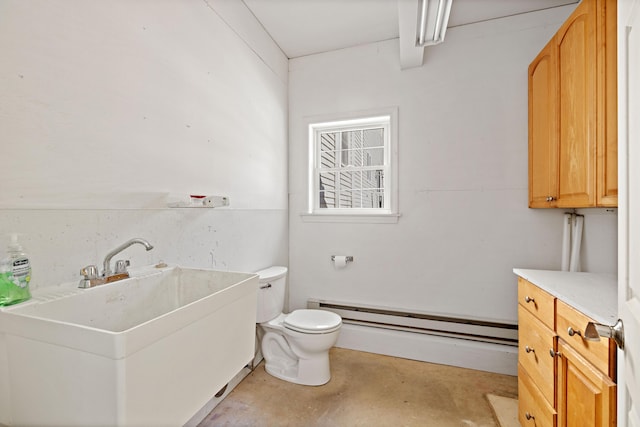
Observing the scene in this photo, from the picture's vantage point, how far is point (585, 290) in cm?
125

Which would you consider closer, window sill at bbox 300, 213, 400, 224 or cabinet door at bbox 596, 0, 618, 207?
cabinet door at bbox 596, 0, 618, 207

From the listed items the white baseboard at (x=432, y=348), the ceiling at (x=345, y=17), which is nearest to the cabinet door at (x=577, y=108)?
the ceiling at (x=345, y=17)

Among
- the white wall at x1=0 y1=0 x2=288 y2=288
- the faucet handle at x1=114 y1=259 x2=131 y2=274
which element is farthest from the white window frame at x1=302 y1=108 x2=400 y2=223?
the faucet handle at x1=114 y1=259 x2=131 y2=274

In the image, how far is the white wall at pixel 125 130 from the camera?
87 centimetres

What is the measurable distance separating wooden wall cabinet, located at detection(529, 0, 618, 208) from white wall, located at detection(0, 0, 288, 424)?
1.95 m

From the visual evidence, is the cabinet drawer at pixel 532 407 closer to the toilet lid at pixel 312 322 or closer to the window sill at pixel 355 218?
the toilet lid at pixel 312 322

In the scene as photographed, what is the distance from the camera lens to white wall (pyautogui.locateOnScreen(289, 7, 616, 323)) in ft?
6.88

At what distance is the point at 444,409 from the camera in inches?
67.2

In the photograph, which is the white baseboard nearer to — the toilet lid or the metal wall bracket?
the toilet lid

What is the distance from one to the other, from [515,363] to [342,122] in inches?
92.8

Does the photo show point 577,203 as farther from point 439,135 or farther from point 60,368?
point 60,368

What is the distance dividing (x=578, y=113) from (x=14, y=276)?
236 centimetres

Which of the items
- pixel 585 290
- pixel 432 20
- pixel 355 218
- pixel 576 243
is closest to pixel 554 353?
pixel 585 290

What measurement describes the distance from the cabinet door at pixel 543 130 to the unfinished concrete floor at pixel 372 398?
52.7 inches
